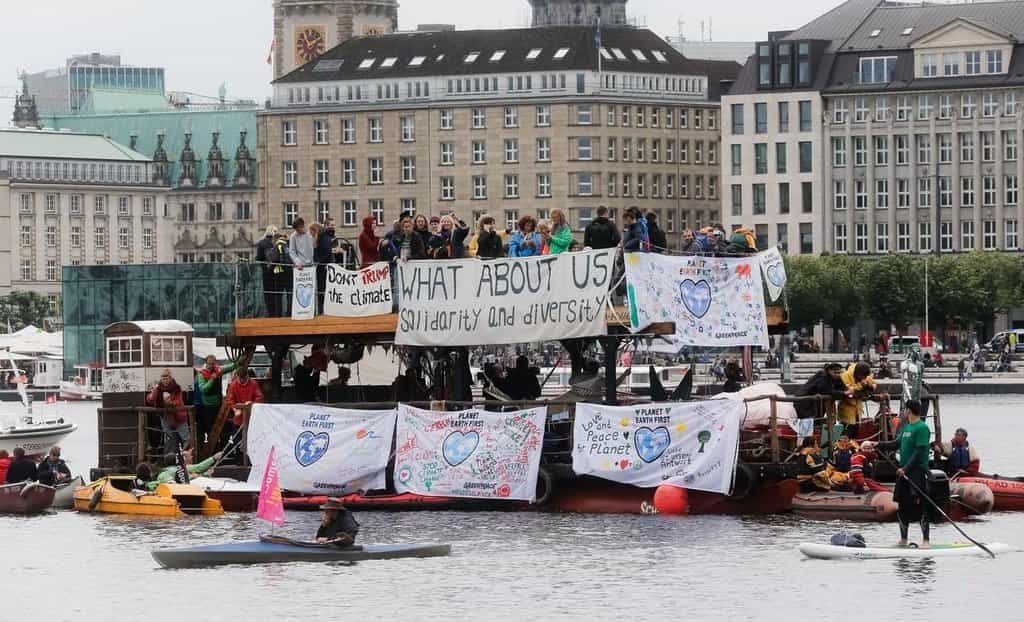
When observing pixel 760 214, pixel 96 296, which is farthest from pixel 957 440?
pixel 760 214

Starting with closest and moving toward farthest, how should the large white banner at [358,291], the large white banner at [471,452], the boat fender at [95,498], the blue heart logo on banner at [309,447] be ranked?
the large white banner at [471,452] → the blue heart logo on banner at [309,447] → the large white banner at [358,291] → the boat fender at [95,498]

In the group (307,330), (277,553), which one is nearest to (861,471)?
(277,553)

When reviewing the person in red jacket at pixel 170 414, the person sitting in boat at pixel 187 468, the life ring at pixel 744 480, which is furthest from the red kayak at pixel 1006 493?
the person in red jacket at pixel 170 414

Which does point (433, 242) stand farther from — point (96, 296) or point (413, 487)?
point (96, 296)

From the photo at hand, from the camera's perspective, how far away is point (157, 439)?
53688 mm

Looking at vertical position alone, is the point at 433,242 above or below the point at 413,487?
above

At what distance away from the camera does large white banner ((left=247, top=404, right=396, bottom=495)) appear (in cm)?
5128

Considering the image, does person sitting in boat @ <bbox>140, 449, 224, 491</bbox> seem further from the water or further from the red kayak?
the red kayak

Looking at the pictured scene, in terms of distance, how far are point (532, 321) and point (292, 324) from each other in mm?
5017

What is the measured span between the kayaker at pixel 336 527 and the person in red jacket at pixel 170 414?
10236 mm

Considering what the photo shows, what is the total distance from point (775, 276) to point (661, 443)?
11.6 feet

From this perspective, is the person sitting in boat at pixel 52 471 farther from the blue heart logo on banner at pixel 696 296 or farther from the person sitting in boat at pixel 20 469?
the blue heart logo on banner at pixel 696 296

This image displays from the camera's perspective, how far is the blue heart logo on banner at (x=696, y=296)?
49.0m

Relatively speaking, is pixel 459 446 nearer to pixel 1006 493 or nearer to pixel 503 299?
pixel 503 299
